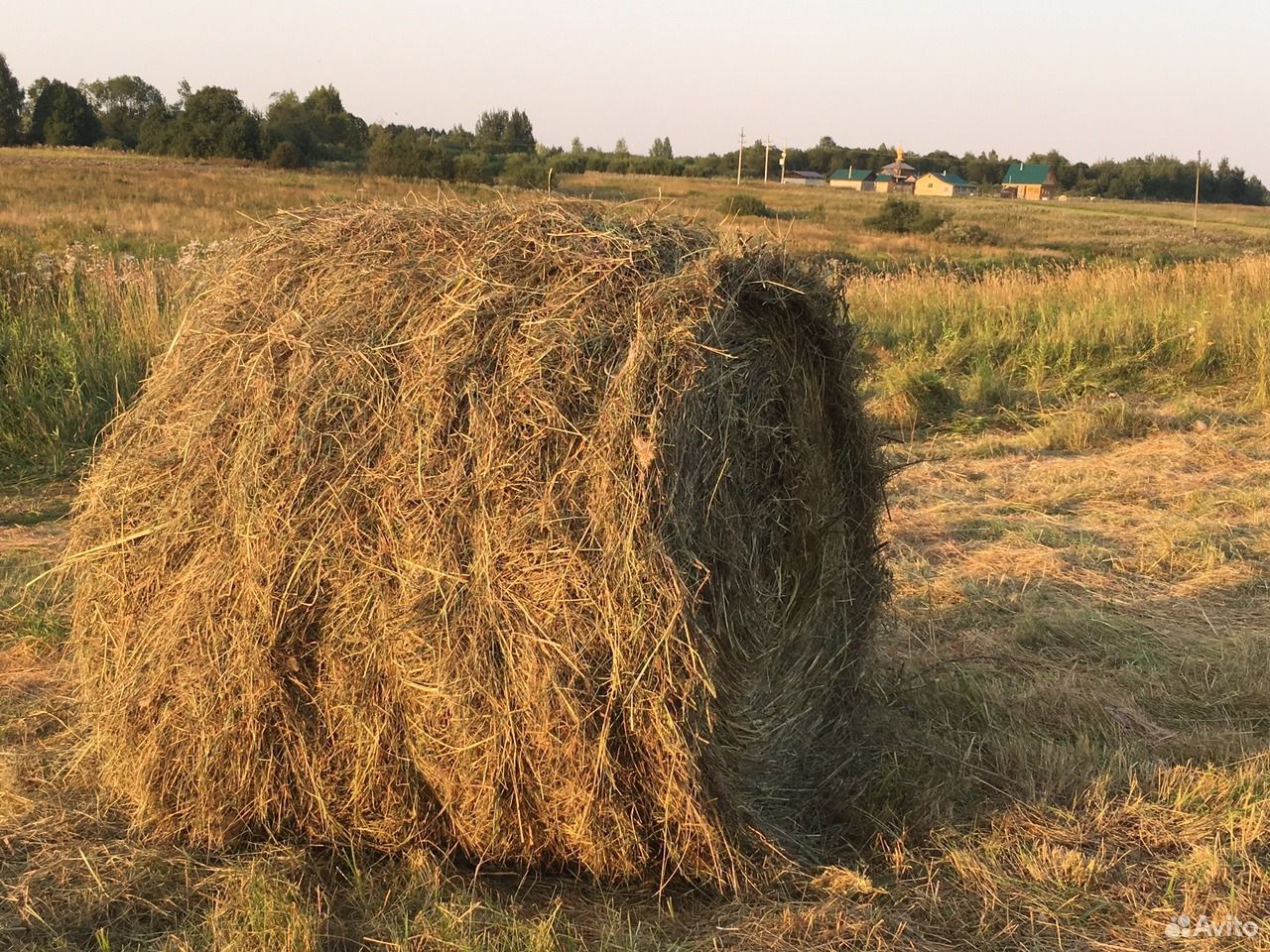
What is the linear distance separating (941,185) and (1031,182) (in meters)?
7.45

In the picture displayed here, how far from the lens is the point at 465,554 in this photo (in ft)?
8.69

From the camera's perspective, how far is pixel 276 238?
329 centimetres

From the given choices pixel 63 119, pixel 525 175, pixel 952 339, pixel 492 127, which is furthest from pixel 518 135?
pixel 952 339

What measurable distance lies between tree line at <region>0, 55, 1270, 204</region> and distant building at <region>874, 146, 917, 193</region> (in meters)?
2.85

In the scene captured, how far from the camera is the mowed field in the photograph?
2.71m

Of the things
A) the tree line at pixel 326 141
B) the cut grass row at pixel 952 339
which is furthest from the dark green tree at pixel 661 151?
the cut grass row at pixel 952 339

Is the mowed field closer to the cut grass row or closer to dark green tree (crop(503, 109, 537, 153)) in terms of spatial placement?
the cut grass row

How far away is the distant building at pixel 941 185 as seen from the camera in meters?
88.2

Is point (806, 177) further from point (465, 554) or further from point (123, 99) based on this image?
point (465, 554)

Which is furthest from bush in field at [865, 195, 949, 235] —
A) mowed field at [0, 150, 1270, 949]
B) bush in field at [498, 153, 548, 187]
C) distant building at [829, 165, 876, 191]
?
distant building at [829, 165, 876, 191]

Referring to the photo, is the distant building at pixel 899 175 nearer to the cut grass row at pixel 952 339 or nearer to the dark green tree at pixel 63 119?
the dark green tree at pixel 63 119

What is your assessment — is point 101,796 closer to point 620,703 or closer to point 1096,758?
point 620,703

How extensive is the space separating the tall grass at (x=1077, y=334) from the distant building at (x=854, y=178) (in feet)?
246

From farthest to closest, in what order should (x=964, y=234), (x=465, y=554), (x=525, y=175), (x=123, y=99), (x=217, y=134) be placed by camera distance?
(x=123, y=99) → (x=217, y=134) → (x=964, y=234) → (x=525, y=175) → (x=465, y=554)
